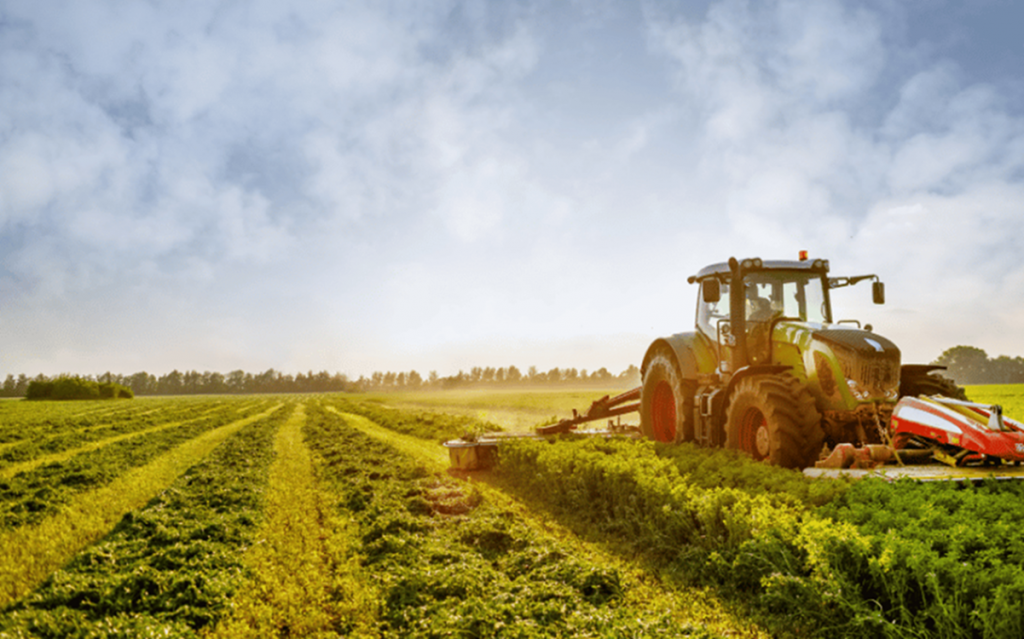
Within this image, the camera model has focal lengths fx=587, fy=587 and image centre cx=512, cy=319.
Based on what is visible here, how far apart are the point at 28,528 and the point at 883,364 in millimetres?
12693

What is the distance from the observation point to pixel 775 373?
28.1ft

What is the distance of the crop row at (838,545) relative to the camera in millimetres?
3893

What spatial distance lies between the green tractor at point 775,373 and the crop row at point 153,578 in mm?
6590

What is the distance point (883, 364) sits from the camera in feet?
25.2

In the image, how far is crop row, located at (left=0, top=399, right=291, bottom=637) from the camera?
5020 mm

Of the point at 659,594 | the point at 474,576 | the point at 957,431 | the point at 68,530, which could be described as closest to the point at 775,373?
the point at 957,431

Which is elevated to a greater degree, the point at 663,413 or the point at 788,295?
the point at 788,295

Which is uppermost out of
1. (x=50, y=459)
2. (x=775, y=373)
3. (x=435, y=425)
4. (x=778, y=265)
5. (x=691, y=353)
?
(x=778, y=265)

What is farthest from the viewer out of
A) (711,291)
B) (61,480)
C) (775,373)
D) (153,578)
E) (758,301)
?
(61,480)

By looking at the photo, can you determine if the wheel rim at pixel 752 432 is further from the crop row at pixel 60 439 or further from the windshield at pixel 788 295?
the crop row at pixel 60 439

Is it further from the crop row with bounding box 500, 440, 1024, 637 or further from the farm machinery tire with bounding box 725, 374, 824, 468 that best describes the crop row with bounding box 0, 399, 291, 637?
the farm machinery tire with bounding box 725, 374, 824, 468

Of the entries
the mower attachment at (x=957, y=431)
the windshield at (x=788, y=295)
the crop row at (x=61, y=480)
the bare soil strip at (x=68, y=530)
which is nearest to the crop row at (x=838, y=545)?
the mower attachment at (x=957, y=431)

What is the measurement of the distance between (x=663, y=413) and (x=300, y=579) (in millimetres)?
7799

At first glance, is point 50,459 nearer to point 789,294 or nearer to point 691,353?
point 691,353
